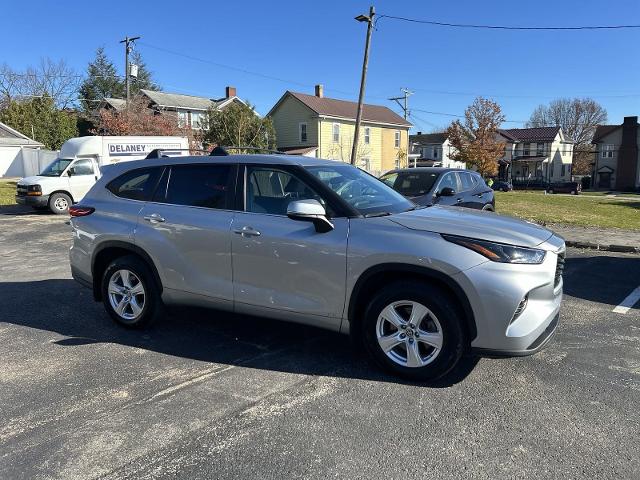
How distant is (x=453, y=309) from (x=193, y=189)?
2.63 meters

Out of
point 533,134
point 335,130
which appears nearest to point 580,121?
point 533,134

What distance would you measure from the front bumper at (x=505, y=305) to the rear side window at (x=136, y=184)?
123 inches

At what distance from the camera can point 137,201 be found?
5016 millimetres

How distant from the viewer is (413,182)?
9.84 m

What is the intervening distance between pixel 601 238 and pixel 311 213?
9.49 metres

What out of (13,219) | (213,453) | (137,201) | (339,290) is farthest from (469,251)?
(13,219)

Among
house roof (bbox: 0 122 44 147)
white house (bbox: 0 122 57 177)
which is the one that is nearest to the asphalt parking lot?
white house (bbox: 0 122 57 177)

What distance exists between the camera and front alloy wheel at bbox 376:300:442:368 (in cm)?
371

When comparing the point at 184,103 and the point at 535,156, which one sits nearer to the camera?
the point at 184,103

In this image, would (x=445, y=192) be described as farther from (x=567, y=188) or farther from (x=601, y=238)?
(x=567, y=188)

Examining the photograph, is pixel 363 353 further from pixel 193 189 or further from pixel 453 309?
pixel 193 189

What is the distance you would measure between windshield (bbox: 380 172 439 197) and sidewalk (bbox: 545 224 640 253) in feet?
10.8

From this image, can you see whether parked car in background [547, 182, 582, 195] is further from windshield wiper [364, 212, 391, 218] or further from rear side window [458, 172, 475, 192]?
windshield wiper [364, 212, 391, 218]

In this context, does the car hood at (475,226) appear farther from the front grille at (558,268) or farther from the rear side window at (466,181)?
the rear side window at (466,181)
